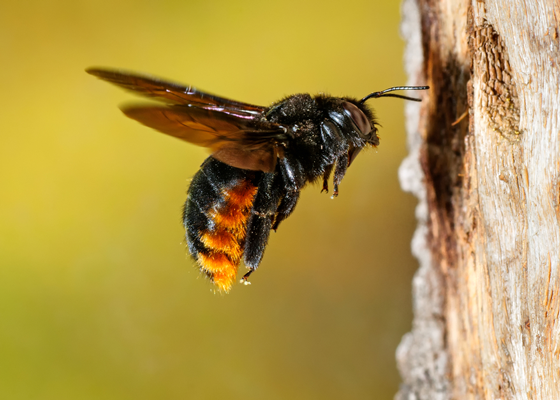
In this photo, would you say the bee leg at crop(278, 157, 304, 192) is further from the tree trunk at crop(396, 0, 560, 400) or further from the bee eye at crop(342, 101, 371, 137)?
the tree trunk at crop(396, 0, 560, 400)

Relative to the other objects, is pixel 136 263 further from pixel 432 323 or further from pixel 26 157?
pixel 432 323

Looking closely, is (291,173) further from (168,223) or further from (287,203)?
(168,223)

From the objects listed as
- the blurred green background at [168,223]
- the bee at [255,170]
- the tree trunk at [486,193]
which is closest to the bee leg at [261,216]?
the bee at [255,170]

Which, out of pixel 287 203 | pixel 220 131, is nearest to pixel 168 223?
pixel 287 203

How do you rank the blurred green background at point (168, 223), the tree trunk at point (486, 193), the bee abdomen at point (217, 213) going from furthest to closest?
the blurred green background at point (168, 223)
the bee abdomen at point (217, 213)
the tree trunk at point (486, 193)

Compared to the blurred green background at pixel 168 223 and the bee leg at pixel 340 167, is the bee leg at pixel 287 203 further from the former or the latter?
the blurred green background at pixel 168 223
